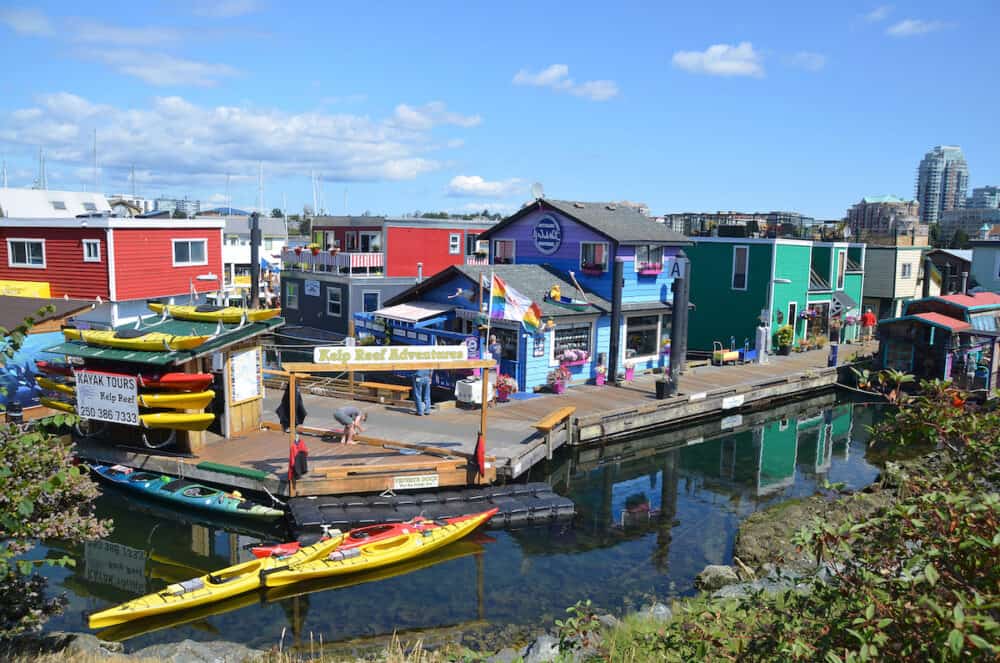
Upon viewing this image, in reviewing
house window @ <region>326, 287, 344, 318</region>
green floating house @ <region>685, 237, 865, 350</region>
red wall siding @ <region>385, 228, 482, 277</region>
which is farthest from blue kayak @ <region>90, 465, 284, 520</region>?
green floating house @ <region>685, 237, 865, 350</region>

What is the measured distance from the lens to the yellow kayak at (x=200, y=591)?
472 inches

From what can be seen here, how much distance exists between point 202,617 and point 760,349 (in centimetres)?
2680

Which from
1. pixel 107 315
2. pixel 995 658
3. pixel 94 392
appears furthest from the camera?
pixel 107 315

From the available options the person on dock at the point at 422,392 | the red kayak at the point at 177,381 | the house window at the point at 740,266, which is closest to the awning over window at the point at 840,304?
the house window at the point at 740,266

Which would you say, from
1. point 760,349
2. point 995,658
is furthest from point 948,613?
point 760,349

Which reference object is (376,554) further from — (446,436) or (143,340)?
(143,340)

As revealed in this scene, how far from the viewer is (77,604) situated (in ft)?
43.2

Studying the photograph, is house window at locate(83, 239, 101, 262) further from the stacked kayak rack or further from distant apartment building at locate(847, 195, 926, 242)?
distant apartment building at locate(847, 195, 926, 242)

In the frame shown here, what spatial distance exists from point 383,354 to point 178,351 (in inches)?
188

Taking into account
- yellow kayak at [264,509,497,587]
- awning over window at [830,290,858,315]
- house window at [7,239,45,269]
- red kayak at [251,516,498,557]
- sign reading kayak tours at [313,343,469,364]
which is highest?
house window at [7,239,45,269]

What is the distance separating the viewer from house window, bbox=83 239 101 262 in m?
26.0

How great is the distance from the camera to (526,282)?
27.3 m

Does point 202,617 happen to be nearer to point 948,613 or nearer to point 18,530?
point 18,530

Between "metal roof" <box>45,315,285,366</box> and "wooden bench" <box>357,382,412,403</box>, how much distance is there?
429 cm
